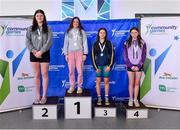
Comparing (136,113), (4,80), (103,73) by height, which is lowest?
(136,113)

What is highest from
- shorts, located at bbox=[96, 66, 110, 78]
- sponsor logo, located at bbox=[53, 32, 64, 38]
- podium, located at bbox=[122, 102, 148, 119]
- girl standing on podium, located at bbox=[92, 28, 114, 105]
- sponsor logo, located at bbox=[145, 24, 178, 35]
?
sponsor logo, located at bbox=[145, 24, 178, 35]

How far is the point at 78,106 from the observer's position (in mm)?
3836

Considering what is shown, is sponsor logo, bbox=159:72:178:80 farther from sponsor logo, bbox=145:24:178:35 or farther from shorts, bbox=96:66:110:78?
shorts, bbox=96:66:110:78

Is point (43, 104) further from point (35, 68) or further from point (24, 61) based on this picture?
point (24, 61)

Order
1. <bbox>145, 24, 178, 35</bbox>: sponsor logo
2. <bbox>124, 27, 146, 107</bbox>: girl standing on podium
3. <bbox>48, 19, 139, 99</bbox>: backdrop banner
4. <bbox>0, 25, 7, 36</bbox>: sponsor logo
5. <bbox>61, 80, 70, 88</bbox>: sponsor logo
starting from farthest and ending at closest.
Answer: <bbox>61, 80, 70, 88</bbox>: sponsor logo → <bbox>48, 19, 139, 99</bbox>: backdrop banner → <bbox>145, 24, 178, 35</bbox>: sponsor logo → <bbox>0, 25, 7, 36</bbox>: sponsor logo → <bbox>124, 27, 146, 107</bbox>: girl standing on podium

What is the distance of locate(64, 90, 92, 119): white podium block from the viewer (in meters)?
3.83

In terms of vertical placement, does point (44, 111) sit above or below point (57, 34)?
below

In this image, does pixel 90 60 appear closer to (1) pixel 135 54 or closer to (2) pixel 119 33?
(2) pixel 119 33

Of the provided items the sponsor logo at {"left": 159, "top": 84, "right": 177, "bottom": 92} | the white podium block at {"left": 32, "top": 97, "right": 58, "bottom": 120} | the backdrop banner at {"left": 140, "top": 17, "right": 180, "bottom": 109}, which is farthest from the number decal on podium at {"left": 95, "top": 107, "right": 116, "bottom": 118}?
the sponsor logo at {"left": 159, "top": 84, "right": 177, "bottom": 92}

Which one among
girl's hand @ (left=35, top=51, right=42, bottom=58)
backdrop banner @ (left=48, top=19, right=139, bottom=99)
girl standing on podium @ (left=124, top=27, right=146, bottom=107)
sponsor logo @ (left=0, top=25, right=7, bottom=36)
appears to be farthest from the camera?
backdrop banner @ (left=48, top=19, right=139, bottom=99)

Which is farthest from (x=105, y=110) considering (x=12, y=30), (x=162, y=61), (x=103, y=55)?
(x=12, y=30)

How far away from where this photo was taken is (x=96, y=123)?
3670 mm

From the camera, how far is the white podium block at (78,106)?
3830 mm

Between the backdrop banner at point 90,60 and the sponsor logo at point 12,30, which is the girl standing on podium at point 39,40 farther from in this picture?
the backdrop banner at point 90,60
